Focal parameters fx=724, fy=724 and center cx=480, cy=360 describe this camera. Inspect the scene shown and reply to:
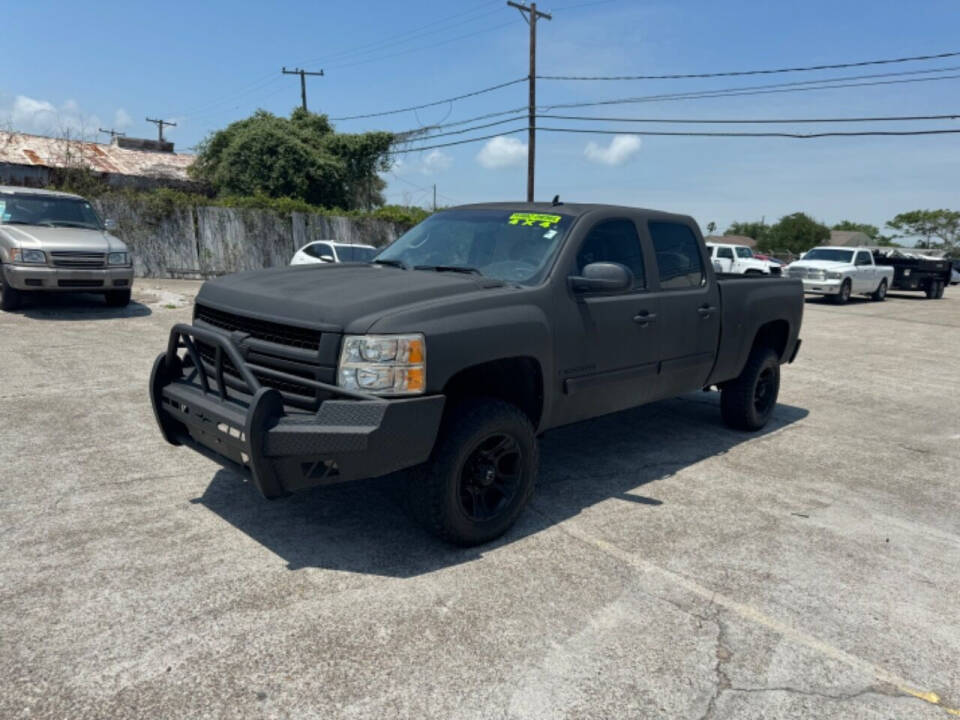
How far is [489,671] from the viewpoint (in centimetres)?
283

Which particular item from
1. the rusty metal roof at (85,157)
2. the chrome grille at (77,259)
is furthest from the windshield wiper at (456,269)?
the rusty metal roof at (85,157)

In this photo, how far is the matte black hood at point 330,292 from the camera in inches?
139

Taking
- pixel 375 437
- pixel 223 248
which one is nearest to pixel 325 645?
pixel 375 437

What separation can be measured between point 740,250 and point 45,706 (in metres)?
29.7

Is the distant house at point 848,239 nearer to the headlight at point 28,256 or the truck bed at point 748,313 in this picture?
the truck bed at point 748,313

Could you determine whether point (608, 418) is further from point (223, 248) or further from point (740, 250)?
point (740, 250)

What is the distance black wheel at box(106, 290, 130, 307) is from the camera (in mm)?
12078

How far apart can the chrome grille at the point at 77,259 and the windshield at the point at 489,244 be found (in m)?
7.91

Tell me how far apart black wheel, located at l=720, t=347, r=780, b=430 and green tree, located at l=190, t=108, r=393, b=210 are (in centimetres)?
2565

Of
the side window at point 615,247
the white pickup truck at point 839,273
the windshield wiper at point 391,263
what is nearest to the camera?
the side window at point 615,247

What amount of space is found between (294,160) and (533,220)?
1133 inches

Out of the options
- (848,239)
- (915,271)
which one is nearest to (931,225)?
(848,239)

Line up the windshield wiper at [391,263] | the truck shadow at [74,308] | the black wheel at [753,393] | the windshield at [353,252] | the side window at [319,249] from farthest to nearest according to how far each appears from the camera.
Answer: the side window at [319,249] → the windshield at [353,252] → the truck shadow at [74,308] → the black wheel at [753,393] → the windshield wiper at [391,263]

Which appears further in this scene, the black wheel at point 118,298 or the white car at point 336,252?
the white car at point 336,252
